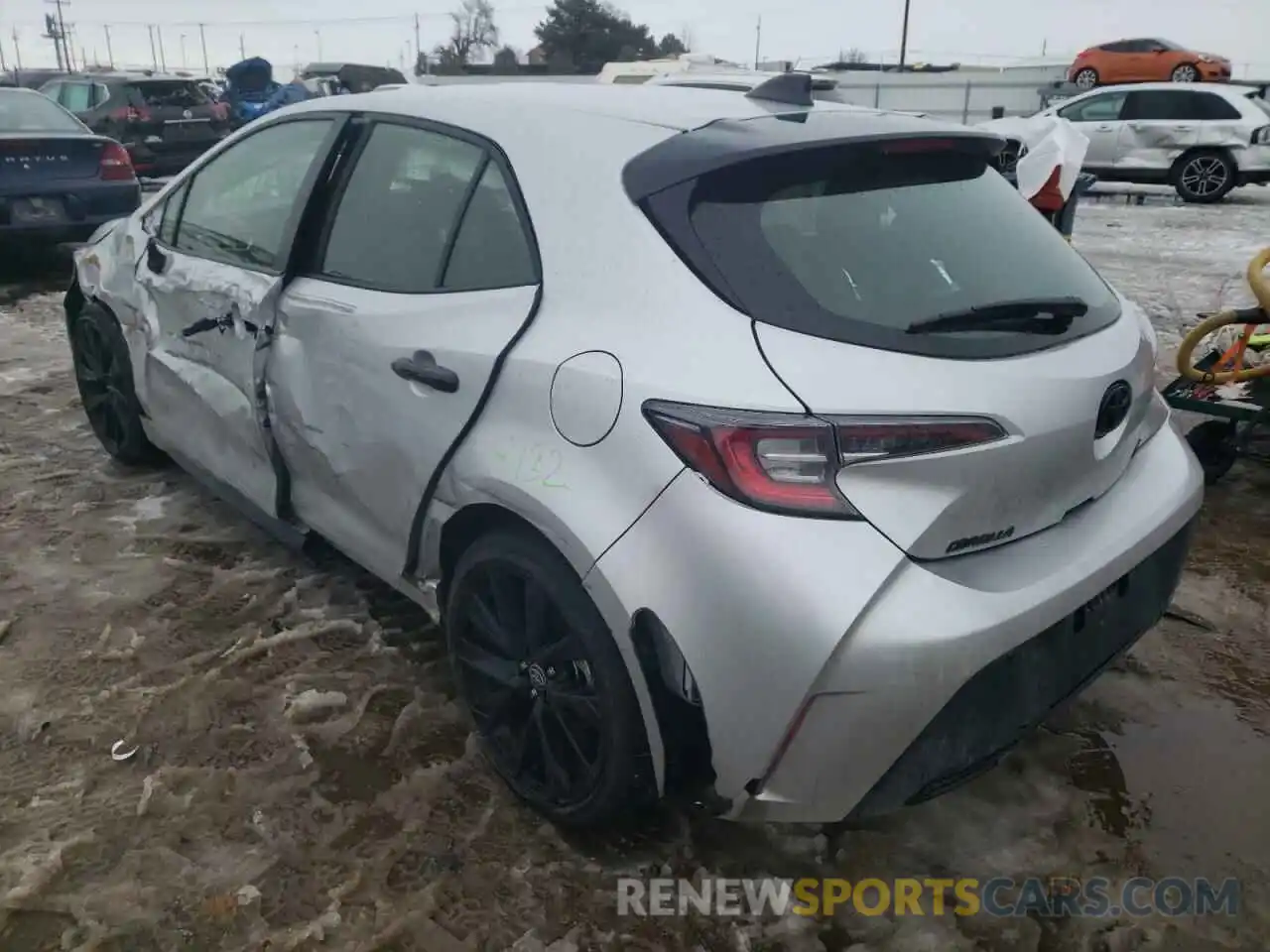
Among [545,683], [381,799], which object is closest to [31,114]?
[381,799]

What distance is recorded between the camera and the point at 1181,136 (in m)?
14.5

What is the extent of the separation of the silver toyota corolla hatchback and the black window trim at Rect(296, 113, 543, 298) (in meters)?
0.01

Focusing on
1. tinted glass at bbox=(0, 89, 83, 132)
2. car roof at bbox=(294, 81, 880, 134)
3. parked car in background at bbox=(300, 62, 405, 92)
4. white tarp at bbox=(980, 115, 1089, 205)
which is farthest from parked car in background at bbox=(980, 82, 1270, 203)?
parked car in background at bbox=(300, 62, 405, 92)

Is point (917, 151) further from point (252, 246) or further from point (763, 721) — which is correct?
point (252, 246)

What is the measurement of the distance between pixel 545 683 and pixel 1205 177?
15476 mm

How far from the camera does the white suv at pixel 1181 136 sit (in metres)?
14.2

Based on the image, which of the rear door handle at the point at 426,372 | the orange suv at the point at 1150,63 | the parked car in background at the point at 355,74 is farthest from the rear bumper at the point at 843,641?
the parked car in background at the point at 355,74

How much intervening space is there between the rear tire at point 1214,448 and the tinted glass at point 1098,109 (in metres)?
12.3

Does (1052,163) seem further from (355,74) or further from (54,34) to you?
(54,34)

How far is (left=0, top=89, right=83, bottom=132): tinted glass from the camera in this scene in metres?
8.58

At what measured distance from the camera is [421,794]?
254 centimetres

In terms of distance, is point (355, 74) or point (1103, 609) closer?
point (1103, 609)

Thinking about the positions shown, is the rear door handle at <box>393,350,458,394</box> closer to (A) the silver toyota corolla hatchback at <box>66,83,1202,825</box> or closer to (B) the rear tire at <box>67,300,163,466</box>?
(A) the silver toyota corolla hatchback at <box>66,83,1202,825</box>

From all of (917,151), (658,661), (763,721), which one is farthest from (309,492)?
(917,151)
